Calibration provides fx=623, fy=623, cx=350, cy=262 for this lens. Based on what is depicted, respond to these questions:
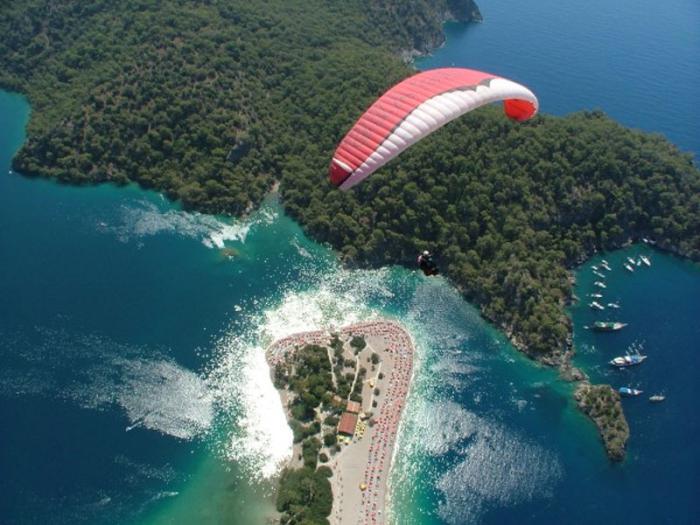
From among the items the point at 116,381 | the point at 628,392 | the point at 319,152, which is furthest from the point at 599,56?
the point at 116,381

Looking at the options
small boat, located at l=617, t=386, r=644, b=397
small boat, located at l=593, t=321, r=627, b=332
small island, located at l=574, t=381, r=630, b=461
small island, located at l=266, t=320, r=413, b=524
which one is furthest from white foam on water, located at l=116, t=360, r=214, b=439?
small boat, located at l=593, t=321, r=627, b=332

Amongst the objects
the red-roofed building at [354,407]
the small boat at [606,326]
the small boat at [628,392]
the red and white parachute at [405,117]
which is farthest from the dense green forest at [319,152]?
the red and white parachute at [405,117]

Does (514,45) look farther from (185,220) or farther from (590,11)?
(185,220)

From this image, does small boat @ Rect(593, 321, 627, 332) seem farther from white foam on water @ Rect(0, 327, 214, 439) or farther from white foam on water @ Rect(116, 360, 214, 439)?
white foam on water @ Rect(0, 327, 214, 439)

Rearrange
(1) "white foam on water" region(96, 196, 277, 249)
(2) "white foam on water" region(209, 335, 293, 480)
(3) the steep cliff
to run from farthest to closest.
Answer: (3) the steep cliff, (1) "white foam on water" region(96, 196, 277, 249), (2) "white foam on water" region(209, 335, 293, 480)

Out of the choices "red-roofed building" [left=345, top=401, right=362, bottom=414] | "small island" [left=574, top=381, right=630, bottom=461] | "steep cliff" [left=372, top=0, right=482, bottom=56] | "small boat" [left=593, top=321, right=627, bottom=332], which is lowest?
"red-roofed building" [left=345, top=401, right=362, bottom=414]

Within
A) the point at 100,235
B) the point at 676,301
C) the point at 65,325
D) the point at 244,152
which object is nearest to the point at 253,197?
the point at 244,152

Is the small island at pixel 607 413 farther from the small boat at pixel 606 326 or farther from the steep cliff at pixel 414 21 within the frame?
the steep cliff at pixel 414 21
